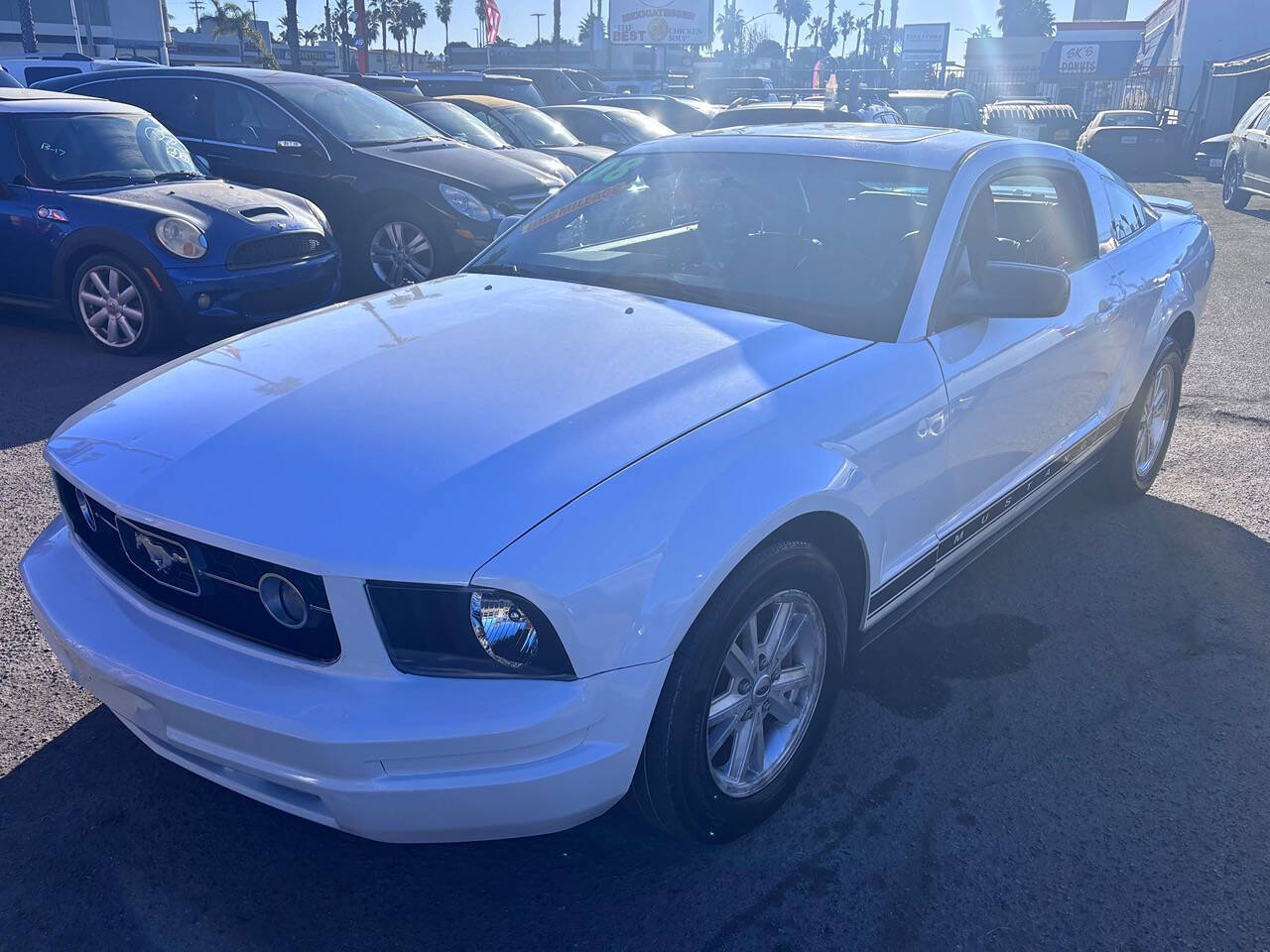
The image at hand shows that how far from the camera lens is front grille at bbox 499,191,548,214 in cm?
873

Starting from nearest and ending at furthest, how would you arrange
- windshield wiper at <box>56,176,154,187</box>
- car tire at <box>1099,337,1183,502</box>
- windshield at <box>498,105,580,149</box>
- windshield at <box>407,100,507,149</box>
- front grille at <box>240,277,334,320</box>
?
car tire at <box>1099,337,1183,502</box>
front grille at <box>240,277,334,320</box>
windshield wiper at <box>56,176,154,187</box>
windshield at <box>407,100,507,149</box>
windshield at <box>498,105,580,149</box>

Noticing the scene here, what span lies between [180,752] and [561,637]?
3.12 feet

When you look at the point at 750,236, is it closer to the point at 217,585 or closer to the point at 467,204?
the point at 217,585

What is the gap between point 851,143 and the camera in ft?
12.2

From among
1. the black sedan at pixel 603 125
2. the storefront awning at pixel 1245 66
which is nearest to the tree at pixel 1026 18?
the storefront awning at pixel 1245 66

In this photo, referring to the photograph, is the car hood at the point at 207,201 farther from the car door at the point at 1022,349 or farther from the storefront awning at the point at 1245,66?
the storefront awning at the point at 1245,66

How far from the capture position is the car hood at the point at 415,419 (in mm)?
2180

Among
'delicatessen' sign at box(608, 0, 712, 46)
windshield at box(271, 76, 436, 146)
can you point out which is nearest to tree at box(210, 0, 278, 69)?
'delicatessen' sign at box(608, 0, 712, 46)

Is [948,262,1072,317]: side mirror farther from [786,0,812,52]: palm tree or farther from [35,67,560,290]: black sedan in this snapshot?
[786,0,812,52]: palm tree

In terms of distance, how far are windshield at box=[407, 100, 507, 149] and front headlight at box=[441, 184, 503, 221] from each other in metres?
2.49

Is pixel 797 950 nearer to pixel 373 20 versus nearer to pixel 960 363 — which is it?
pixel 960 363

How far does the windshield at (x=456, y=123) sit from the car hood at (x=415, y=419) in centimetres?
814

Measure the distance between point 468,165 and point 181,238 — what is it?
2.91m

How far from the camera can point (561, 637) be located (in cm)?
211
